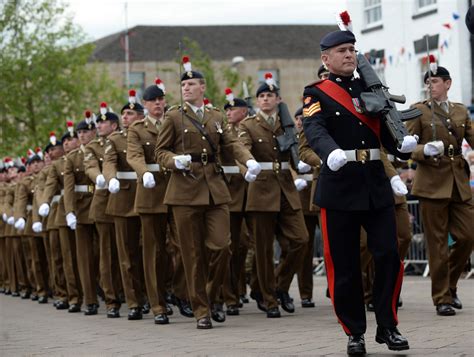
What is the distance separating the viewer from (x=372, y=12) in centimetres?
3266

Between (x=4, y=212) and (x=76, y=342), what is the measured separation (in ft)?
38.8

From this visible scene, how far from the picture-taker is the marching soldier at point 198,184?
1154 centimetres

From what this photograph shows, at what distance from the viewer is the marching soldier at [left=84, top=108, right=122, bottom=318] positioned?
1402 cm

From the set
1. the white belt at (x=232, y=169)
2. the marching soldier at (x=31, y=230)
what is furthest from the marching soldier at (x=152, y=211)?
the marching soldier at (x=31, y=230)

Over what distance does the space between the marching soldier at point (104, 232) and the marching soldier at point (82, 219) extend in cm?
43

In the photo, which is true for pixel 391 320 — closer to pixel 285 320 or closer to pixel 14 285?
pixel 285 320

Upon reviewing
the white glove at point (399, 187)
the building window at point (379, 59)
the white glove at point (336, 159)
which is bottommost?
the white glove at point (399, 187)

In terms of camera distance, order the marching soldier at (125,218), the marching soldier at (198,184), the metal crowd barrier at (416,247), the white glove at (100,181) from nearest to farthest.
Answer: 1. the marching soldier at (198,184)
2. the marching soldier at (125,218)
3. the white glove at (100,181)
4. the metal crowd barrier at (416,247)

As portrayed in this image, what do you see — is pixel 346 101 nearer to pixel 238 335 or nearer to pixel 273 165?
pixel 238 335

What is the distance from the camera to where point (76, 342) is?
10812 millimetres

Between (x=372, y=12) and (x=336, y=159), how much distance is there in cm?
2503

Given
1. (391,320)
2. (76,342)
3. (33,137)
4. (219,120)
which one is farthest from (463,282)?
(33,137)

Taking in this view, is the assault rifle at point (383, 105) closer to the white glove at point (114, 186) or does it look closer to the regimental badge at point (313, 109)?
the regimental badge at point (313, 109)

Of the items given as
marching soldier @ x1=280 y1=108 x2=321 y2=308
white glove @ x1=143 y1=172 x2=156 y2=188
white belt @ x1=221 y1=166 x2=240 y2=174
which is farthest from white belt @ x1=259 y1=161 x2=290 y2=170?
white glove @ x1=143 y1=172 x2=156 y2=188
